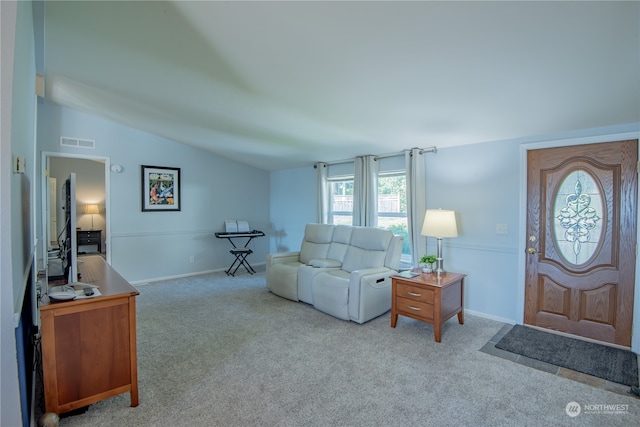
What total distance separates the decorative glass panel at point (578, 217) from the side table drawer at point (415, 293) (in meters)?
1.40

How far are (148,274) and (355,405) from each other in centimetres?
446

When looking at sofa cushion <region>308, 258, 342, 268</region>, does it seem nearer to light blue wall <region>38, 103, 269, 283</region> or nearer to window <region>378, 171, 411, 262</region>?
window <region>378, 171, 411, 262</region>

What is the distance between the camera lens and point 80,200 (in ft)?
24.1

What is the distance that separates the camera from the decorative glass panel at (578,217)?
2.88 meters

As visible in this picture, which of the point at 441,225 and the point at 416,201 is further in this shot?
the point at 416,201

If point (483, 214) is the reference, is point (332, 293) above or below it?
below

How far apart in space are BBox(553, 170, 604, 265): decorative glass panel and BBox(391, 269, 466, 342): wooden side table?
3.43 ft

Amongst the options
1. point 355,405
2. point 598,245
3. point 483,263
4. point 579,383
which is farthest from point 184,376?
point 598,245

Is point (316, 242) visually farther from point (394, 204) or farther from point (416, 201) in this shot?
point (416, 201)

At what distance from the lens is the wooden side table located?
9.66ft

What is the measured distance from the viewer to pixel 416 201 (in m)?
3.97

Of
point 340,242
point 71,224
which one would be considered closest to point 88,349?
point 71,224

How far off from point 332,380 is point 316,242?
8.36ft

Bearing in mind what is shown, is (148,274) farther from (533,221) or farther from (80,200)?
(533,221)
